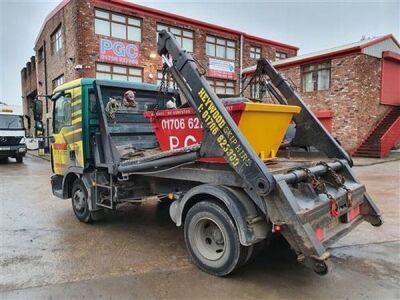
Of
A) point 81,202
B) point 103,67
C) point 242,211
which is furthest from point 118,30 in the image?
point 242,211

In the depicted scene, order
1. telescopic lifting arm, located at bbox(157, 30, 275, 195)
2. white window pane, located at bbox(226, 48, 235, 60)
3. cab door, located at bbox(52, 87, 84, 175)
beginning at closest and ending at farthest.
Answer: telescopic lifting arm, located at bbox(157, 30, 275, 195) < cab door, located at bbox(52, 87, 84, 175) < white window pane, located at bbox(226, 48, 235, 60)

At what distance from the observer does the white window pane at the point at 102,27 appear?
17828 millimetres

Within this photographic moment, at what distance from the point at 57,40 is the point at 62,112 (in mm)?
16660

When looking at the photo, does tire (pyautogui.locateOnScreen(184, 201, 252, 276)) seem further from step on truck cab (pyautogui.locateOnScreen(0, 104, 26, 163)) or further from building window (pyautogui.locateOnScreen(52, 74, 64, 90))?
building window (pyautogui.locateOnScreen(52, 74, 64, 90))

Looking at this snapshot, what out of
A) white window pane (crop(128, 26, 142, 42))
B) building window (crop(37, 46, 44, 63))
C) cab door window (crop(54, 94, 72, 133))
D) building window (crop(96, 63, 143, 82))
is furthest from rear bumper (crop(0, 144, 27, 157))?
cab door window (crop(54, 94, 72, 133))

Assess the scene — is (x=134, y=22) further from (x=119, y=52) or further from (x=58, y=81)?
(x=58, y=81)

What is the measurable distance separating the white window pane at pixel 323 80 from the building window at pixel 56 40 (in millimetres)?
14703

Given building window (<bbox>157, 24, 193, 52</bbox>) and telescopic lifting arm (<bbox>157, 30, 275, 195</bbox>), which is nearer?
telescopic lifting arm (<bbox>157, 30, 275, 195</bbox>)

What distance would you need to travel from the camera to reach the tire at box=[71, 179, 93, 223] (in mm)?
5719

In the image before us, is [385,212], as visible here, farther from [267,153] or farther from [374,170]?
[374,170]

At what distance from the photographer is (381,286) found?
347cm

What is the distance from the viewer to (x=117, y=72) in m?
18.8

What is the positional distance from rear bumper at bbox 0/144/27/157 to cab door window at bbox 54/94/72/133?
11.8 m

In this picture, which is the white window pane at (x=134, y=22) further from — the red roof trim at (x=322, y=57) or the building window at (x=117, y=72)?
the red roof trim at (x=322, y=57)
